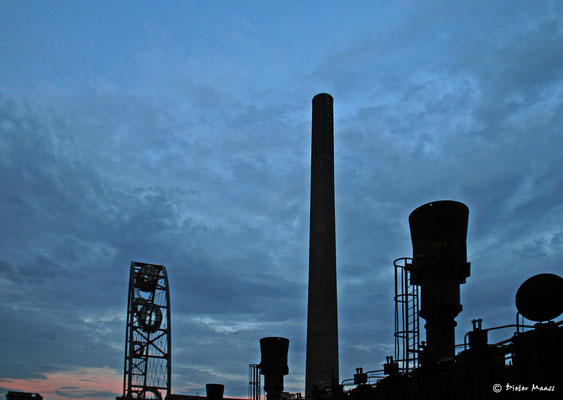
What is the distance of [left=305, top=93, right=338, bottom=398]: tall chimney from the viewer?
3809 cm

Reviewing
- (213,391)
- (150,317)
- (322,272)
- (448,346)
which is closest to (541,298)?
(448,346)

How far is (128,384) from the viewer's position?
188 ft

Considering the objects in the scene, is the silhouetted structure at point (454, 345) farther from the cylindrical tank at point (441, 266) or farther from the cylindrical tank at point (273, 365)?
the cylindrical tank at point (273, 365)

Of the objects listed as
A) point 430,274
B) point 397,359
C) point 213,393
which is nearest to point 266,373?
point 213,393

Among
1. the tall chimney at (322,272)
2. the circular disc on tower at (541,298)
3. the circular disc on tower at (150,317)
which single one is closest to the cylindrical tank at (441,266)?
the circular disc on tower at (541,298)

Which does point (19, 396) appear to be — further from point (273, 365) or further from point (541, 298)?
point (541, 298)

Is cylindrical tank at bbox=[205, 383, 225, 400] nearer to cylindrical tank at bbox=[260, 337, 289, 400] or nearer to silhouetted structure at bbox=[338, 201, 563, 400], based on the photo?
cylindrical tank at bbox=[260, 337, 289, 400]

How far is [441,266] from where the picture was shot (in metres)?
16.4

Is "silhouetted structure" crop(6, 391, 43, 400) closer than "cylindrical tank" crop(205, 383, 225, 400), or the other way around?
"cylindrical tank" crop(205, 383, 225, 400)

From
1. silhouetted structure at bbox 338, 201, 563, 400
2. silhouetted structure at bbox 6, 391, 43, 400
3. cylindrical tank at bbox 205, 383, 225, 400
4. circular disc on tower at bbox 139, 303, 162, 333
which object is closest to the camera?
silhouetted structure at bbox 338, 201, 563, 400

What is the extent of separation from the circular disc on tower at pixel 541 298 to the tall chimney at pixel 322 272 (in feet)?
87.4

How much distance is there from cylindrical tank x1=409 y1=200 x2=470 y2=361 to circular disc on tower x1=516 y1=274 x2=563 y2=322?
14.7ft

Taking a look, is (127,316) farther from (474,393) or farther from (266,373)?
(474,393)

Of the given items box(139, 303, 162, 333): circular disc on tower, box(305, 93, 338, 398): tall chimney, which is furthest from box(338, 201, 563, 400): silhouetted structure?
box(139, 303, 162, 333): circular disc on tower
